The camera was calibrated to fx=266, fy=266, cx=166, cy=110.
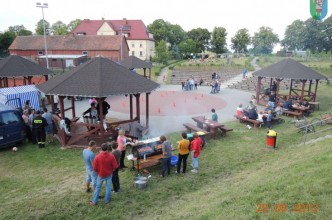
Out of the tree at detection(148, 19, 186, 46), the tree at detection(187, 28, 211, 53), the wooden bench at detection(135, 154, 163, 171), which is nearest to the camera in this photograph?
the wooden bench at detection(135, 154, 163, 171)

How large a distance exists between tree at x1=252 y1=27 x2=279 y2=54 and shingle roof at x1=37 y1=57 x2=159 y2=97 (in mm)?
87134

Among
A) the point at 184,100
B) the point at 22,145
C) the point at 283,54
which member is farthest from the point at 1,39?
the point at 283,54

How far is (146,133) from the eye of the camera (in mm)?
13180

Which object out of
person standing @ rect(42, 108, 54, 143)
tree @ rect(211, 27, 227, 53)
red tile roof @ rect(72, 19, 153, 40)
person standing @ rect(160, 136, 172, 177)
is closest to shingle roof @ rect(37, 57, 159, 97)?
person standing @ rect(42, 108, 54, 143)

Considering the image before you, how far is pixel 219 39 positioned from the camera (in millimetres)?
71562

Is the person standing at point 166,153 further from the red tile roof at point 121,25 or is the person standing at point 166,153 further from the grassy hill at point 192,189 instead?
the red tile roof at point 121,25

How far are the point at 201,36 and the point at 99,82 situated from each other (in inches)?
2663

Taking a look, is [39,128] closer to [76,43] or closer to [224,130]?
[224,130]

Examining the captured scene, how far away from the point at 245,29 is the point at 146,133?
240 ft

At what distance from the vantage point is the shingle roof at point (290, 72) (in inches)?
754

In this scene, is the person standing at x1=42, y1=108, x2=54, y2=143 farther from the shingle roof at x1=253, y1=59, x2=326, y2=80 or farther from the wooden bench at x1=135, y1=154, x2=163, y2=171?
the shingle roof at x1=253, y1=59, x2=326, y2=80

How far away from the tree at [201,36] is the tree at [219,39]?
2.65 m

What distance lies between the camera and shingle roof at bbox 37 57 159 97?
11.6 metres

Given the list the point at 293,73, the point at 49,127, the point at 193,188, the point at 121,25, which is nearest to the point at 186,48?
the point at 121,25
